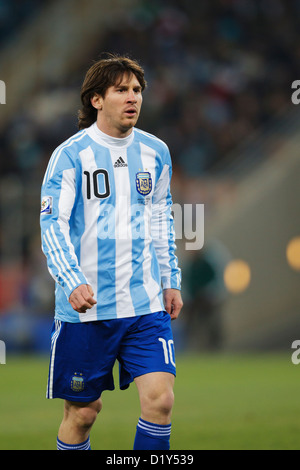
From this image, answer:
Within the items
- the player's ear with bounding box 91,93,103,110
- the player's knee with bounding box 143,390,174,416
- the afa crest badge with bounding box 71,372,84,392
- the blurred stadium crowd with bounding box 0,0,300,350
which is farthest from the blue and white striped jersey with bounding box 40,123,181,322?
the blurred stadium crowd with bounding box 0,0,300,350

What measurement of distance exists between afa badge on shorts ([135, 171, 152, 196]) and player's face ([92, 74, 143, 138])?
0.23 metres

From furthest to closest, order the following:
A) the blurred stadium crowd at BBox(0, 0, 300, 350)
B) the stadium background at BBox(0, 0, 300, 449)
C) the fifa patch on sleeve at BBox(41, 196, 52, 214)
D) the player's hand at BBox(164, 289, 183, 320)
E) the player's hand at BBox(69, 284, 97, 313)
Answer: the blurred stadium crowd at BBox(0, 0, 300, 350)
the stadium background at BBox(0, 0, 300, 449)
the player's hand at BBox(164, 289, 183, 320)
the fifa patch on sleeve at BBox(41, 196, 52, 214)
the player's hand at BBox(69, 284, 97, 313)

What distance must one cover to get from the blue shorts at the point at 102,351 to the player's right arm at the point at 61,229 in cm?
35

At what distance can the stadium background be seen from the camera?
40.4ft

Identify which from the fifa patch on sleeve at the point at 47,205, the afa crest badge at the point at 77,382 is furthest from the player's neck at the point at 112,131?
the afa crest badge at the point at 77,382

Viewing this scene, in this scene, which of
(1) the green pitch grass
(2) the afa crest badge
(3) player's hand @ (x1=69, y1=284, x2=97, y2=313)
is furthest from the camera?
(1) the green pitch grass

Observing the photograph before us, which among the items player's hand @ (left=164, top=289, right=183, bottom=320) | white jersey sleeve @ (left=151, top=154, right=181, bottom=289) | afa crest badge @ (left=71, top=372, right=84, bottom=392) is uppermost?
white jersey sleeve @ (left=151, top=154, right=181, bottom=289)

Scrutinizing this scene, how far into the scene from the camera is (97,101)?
429cm

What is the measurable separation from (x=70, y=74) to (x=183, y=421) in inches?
453

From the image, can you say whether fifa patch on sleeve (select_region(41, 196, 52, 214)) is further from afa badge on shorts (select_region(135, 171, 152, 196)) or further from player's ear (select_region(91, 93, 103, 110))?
player's ear (select_region(91, 93, 103, 110))

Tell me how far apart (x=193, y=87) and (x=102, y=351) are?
12.1m

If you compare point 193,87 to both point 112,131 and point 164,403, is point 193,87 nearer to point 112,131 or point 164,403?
point 112,131

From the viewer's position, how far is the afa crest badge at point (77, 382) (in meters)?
4.07

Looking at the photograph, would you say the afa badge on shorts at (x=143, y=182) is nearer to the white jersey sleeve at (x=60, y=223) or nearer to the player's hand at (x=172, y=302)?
the white jersey sleeve at (x=60, y=223)
